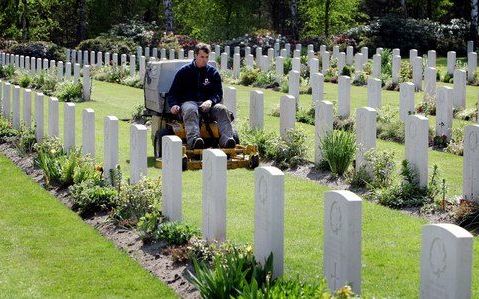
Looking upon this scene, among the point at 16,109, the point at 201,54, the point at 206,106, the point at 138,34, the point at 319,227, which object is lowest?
the point at 319,227

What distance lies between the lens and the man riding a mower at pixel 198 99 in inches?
550

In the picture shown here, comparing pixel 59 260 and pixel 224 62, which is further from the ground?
pixel 224 62

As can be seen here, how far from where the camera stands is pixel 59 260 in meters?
9.63

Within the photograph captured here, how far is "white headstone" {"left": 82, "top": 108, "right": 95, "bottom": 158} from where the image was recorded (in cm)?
1336

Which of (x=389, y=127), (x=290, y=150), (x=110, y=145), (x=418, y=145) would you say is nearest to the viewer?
(x=418, y=145)

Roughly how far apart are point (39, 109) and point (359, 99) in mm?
9106

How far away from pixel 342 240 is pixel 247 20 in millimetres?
47833

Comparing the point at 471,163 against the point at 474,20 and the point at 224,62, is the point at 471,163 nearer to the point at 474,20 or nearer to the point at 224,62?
the point at 224,62

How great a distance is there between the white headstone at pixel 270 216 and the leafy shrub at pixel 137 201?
2681 millimetres

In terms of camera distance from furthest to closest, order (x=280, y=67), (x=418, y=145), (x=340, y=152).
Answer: (x=280, y=67) < (x=340, y=152) < (x=418, y=145)

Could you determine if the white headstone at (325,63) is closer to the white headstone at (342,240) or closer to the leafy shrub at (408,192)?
the leafy shrub at (408,192)

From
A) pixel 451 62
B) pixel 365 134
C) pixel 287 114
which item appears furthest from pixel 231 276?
pixel 451 62

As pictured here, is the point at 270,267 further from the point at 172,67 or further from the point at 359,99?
the point at 359,99

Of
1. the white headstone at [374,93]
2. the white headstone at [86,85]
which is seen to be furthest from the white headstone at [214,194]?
the white headstone at [86,85]
